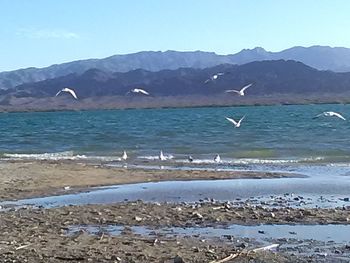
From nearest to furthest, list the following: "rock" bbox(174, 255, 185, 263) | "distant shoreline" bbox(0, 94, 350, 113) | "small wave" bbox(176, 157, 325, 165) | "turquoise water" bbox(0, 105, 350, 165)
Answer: "rock" bbox(174, 255, 185, 263) < "small wave" bbox(176, 157, 325, 165) < "turquoise water" bbox(0, 105, 350, 165) < "distant shoreline" bbox(0, 94, 350, 113)

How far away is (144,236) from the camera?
12516mm

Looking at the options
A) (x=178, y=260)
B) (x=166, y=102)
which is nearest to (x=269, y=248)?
(x=178, y=260)

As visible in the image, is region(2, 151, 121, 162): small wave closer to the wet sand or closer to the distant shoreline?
the wet sand

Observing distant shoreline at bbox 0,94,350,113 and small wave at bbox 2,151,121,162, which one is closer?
small wave at bbox 2,151,121,162

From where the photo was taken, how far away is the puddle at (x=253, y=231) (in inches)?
493

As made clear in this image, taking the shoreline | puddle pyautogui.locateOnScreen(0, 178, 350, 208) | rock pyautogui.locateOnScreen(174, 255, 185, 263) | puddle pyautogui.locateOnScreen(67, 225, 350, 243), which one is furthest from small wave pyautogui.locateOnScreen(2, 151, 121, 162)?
rock pyautogui.locateOnScreen(174, 255, 185, 263)

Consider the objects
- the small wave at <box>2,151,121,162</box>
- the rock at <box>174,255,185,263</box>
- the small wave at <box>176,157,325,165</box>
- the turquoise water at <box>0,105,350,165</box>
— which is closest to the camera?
the rock at <box>174,255,185,263</box>

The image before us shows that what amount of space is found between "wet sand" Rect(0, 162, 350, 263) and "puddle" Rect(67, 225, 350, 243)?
19 centimetres

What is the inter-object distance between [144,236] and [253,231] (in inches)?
74.1

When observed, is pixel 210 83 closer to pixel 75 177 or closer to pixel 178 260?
pixel 75 177

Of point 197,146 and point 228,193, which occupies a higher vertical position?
point 228,193

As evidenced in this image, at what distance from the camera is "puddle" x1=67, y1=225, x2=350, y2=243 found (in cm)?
1252

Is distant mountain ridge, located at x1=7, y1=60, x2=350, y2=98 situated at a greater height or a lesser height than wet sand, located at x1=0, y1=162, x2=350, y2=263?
lesser

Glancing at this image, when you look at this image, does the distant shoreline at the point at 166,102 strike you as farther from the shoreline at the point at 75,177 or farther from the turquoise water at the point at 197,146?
the shoreline at the point at 75,177
